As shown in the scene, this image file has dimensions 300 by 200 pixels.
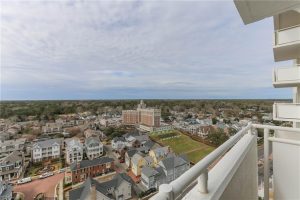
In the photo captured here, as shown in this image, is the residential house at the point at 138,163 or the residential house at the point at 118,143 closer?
the residential house at the point at 138,163

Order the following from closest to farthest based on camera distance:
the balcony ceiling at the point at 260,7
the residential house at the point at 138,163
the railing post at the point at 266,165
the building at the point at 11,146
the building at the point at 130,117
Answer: the balcony ceiling at the point at 260,7, the railing post at the point at 266,165, the residential house at the point at 138,163, the building at the point at 11,146, the building at the point at 130,117

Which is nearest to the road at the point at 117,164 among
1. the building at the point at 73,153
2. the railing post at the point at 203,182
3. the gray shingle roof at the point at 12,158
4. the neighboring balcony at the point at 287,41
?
the building at the point at 73,153

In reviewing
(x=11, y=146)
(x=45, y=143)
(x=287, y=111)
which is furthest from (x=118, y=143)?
(x=287, y=111)

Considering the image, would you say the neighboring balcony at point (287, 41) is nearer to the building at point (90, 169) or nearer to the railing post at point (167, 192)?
the railing post at point (167, 192)

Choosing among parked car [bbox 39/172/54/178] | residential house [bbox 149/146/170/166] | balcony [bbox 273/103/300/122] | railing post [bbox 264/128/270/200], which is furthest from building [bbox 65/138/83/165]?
balcony [bbox 273/103/300/122]

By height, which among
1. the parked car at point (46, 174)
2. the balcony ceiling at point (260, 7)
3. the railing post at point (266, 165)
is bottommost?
the parked car at point (46, 174)

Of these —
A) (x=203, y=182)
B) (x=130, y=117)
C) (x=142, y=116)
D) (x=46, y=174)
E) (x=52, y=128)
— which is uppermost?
(x=203, y=182)

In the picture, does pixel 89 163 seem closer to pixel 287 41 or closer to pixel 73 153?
pixel 73 153

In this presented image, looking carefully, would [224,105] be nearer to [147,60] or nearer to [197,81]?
[197,81]
